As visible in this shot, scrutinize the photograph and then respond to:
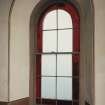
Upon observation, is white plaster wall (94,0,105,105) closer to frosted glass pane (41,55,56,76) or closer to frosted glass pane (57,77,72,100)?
frosted glass pane (57,77,72,100)

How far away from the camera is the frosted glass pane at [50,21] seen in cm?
370

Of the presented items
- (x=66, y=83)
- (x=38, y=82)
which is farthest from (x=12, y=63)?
(x=66, y=83)

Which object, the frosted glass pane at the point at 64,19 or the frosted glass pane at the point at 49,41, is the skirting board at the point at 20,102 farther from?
the frosted glass pane at the point at 64,19

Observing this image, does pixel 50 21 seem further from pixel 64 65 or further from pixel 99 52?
pixel 99 52

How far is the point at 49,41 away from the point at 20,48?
0.43m

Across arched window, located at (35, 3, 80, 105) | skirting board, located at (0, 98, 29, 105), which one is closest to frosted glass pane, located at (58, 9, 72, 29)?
arched window, located at (35, 3, 80, 105)

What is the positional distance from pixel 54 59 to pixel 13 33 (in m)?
0.69

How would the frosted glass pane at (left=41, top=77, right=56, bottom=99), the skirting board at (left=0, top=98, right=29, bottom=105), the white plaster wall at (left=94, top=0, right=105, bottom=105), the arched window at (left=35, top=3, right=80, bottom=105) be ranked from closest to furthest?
the white plaster wall at (left=94, top=0, right=105, bottom=105)
the skirting board at (left=0, top=98, right=29, bottom=105)
the arched window at (left=35, top=3, right=80, bottom=105)
the frosted glass pane at (left=41, top=77, right=56, bottom=99)

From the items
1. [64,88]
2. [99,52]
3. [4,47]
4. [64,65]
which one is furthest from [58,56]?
[99,52]

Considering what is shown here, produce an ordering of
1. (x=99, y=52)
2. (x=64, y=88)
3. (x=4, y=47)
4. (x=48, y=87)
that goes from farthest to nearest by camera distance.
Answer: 1. (x=48, y=87)
2. (x=64, y=88)
3. (x=4, y=47)
4. (x=99, y=52)

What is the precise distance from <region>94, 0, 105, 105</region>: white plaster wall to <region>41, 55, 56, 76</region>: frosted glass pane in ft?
3.37

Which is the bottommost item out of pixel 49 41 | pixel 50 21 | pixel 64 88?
pixel 64 88

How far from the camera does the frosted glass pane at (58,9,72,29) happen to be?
142 inches

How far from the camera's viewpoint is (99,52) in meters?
2.78
